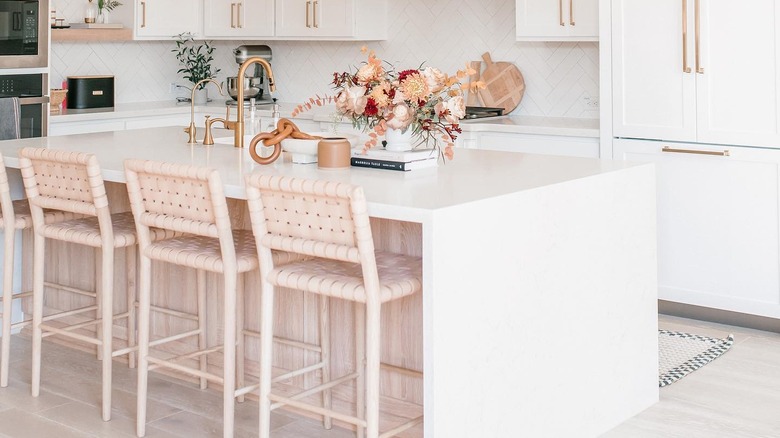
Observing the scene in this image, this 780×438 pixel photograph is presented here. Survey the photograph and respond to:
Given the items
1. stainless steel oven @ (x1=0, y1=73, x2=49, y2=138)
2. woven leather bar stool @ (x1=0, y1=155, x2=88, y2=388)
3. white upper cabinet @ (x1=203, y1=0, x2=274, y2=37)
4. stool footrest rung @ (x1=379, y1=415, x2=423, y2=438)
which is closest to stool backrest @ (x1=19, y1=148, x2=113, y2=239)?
woven leather bar stool @ (x1=0, y1=155, x2=88, y2=388)

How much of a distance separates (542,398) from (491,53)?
3136 millimetres

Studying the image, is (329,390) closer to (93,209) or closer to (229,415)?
(229,415)

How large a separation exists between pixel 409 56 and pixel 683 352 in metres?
2.74

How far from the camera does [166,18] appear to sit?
6.43 m

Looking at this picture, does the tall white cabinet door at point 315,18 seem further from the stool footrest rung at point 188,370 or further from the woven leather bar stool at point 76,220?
the stool footrest rung at point 188,370

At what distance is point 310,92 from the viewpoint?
669cm

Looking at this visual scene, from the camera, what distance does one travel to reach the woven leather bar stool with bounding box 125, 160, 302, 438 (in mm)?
3049

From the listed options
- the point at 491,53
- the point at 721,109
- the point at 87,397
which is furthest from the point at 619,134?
the point at 87,397

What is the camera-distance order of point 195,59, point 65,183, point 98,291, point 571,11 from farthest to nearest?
point 195,59 < point 571,11 < point 98,291 < point 65,183

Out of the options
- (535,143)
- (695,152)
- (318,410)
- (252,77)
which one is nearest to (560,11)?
(535,143)

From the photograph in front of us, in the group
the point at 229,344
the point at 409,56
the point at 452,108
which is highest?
the point at 409,56

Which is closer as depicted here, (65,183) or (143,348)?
(143,348)

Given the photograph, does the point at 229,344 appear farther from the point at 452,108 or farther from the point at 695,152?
the point at 695,152

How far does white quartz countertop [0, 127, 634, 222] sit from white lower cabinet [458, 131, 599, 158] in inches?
49.3
